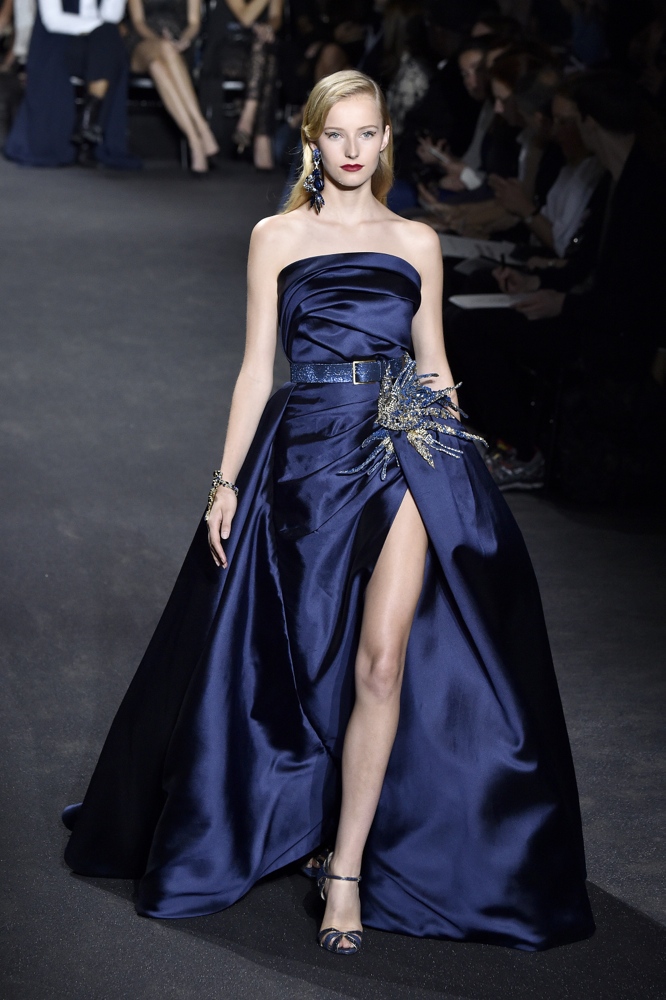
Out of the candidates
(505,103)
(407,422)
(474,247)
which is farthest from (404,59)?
(407,422)

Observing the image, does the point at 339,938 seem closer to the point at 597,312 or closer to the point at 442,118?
the point at 597,312

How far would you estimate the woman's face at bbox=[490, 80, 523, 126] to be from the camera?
5348mm

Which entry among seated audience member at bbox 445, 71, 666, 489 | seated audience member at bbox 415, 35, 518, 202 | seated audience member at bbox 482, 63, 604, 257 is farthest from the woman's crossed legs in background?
seated audience member at bbox 445, 71, 666, 489

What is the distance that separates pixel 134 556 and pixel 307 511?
1.57m

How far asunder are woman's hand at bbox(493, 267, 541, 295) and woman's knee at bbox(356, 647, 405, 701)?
2.71 metres

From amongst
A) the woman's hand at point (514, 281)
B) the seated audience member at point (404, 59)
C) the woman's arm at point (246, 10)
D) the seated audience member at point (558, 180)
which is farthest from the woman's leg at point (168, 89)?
the woman's hand at point (514, 281)

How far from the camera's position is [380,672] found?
82.4 inches

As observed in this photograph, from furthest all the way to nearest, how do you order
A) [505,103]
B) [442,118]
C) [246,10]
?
[246,10] < [442,118] < [505,103]

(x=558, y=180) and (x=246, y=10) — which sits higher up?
(x=558, y=180)

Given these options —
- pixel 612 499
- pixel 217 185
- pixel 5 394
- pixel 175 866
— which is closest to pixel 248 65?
pixel 217 185

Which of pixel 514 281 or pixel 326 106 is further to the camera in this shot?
pixel 514 281

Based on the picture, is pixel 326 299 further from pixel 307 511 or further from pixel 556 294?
pixel 556 294

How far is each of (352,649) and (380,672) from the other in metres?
0.17

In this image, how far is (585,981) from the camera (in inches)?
82.4
